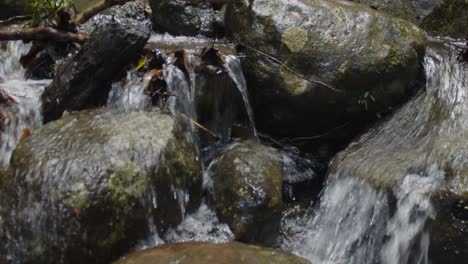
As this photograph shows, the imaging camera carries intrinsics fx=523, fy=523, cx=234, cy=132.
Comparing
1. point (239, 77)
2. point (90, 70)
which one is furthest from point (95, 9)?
point (239, 77)

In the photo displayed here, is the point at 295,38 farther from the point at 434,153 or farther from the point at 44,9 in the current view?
the point at 44,9

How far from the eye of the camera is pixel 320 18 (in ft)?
18.2

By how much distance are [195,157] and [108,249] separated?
3.78 feet

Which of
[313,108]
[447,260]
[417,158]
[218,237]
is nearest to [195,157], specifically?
[218,237]

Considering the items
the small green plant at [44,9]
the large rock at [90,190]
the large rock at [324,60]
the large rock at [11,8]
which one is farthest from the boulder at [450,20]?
the large rock at [11,8]

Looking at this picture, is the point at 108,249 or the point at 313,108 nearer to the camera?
the point at 108,249

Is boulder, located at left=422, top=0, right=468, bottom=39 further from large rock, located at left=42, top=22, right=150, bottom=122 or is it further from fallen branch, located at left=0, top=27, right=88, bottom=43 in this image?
fallen branch, located at left=0, top=27, right=88, bottom=43

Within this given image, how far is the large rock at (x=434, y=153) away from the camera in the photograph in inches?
152

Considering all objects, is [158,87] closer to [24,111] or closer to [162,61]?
[162,61]

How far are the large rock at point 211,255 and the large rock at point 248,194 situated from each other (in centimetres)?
61

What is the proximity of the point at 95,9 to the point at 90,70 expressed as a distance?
6.84 ft

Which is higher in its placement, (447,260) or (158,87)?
(158,87)

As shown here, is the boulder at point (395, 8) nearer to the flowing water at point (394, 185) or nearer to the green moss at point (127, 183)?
the flowing water at point (394, 185)

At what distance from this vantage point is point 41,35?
545 centimetres
